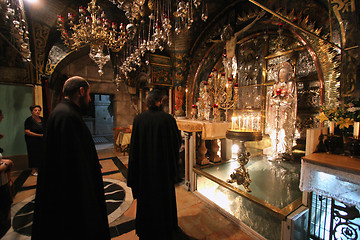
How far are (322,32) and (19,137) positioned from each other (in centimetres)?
952

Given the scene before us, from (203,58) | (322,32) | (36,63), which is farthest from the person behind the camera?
(203,58)

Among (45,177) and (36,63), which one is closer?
(45,177)

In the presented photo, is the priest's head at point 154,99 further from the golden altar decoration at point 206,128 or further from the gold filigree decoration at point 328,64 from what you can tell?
the gold filigree decoration at point 328,64

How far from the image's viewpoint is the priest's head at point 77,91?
4.68 feet

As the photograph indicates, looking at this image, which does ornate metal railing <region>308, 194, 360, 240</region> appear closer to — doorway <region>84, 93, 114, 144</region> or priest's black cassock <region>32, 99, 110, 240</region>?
priest's black cassock <region>32, 99, 110, 240</region>

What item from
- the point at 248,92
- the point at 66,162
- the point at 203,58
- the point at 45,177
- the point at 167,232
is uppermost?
the point at 203,58

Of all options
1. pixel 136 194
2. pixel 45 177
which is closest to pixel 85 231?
pixel 45 177

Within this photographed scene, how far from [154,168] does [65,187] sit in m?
0.94

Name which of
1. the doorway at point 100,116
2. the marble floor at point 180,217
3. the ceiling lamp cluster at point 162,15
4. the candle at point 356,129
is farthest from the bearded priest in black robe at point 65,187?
the doorway at point 100,116

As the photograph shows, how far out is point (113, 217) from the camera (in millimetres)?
2645

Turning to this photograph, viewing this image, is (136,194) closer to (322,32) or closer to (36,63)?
(322,32)

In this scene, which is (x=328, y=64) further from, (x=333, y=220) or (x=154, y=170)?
(x=154, y=170)

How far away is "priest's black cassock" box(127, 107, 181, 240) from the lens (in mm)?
1950

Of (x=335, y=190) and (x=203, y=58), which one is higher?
(x=203, y=58)
